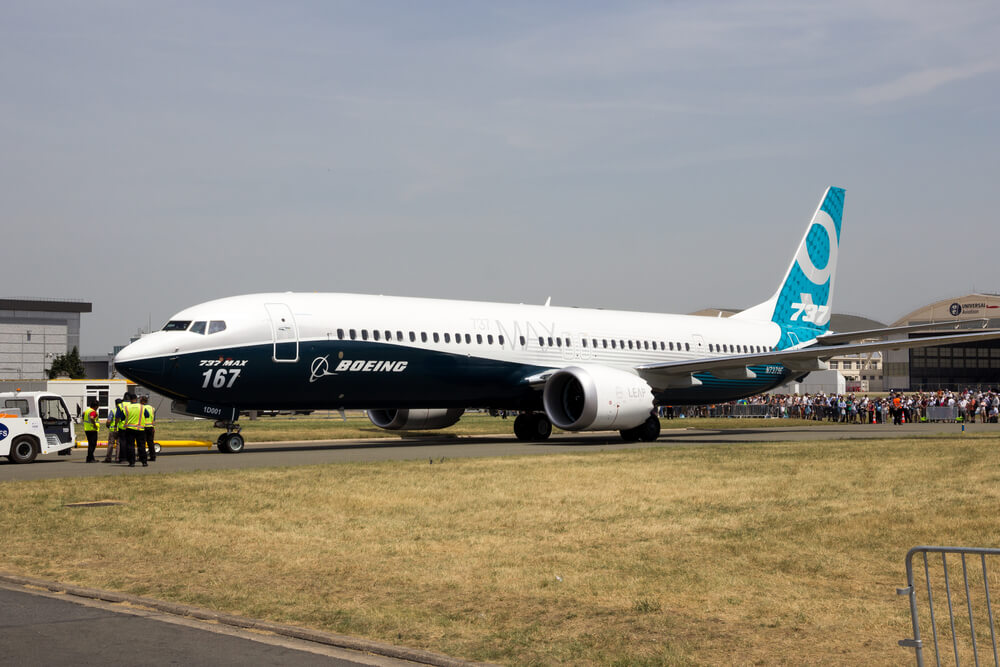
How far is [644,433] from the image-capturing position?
32.4m

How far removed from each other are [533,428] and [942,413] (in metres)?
27.8

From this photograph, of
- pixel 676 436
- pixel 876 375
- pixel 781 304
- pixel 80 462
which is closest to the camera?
pixel 80 462

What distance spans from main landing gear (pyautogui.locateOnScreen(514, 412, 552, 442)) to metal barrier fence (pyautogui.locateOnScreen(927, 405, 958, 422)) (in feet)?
89.2

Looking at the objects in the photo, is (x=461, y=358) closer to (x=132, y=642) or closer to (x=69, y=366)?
(x=132, y=642)

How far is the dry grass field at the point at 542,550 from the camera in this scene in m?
8.12

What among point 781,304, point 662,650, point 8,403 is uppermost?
point 781,304

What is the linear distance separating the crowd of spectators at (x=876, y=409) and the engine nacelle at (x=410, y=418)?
24683 mm

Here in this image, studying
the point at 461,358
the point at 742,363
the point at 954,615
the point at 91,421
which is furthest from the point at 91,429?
the point at 954,615

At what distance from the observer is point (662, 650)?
7562 mm

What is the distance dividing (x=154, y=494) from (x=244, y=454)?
33.4ft

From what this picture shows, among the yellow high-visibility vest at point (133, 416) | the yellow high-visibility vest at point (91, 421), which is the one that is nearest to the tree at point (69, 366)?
the yellow high-visibility vest at point (91, 421)

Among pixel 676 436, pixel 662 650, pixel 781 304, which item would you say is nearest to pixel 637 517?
pixel 662 650

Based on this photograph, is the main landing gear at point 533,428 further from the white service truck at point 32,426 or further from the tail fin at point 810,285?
the white service truck at point 32,426

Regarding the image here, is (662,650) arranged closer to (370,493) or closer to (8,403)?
(370,493)
